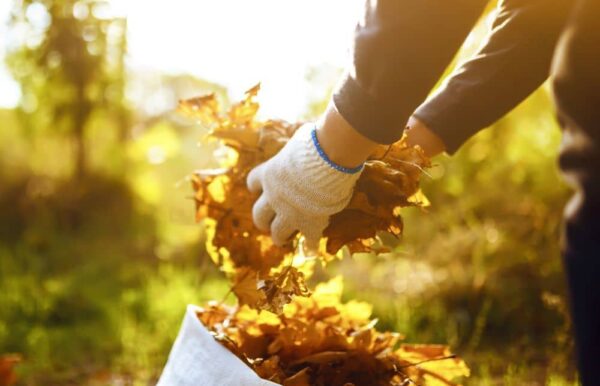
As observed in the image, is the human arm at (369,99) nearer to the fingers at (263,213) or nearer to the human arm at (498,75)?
the fingers at (263,213)

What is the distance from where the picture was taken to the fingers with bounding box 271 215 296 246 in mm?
1100

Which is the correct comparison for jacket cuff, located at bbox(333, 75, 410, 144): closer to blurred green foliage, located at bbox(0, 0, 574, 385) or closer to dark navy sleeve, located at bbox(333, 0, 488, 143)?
Answer: dark navy sleeve, located at bbox(333, 0, 488, 143)

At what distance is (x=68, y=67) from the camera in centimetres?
512

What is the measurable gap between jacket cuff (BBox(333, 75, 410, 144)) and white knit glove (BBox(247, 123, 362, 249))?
0.31ft

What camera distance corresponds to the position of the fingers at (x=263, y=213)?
3.74 ft

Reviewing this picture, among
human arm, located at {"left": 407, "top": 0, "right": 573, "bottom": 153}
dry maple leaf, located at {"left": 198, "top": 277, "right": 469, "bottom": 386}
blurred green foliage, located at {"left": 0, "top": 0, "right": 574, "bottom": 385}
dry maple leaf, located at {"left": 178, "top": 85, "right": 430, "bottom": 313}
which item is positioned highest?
human arm, located at {"left": 407, "top": 0, "right": 573, "bottom": 153}

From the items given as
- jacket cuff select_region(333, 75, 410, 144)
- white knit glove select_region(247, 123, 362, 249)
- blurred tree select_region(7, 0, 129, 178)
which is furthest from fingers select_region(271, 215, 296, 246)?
blurred tree select_region(7, 0, 129, 178)

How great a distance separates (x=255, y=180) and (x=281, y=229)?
0.12m

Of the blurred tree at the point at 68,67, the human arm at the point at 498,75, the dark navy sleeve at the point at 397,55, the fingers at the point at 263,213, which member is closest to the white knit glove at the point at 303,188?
the fingers at the point at 263,213

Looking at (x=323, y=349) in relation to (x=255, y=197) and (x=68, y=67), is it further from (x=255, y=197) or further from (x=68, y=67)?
(x=68, y=67)

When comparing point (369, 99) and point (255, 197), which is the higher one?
point (369, 99)

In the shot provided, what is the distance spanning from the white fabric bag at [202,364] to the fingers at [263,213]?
198 mm

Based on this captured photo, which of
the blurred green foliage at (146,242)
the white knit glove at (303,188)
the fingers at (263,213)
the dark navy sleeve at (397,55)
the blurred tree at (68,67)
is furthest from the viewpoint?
the blurred tree at (68,67)

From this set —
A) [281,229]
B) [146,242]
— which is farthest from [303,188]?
[146,242]
